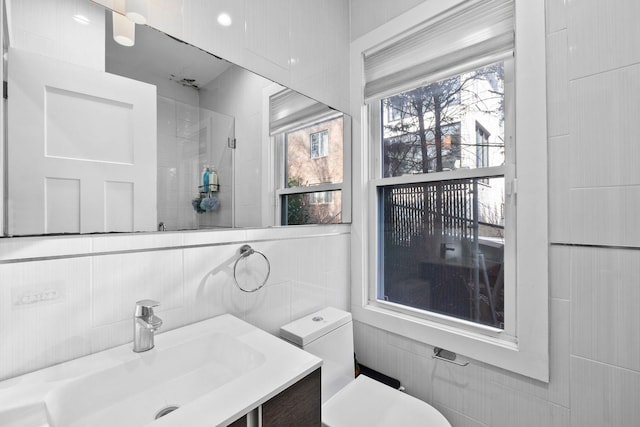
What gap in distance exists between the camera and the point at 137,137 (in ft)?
2.88

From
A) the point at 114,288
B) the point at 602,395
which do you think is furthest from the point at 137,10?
the point at 602,395

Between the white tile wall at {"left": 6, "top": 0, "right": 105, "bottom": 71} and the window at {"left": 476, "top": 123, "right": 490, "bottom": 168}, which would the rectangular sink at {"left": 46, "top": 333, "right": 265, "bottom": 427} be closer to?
the white tile wall at {"left": 6, "top": 0, "right": 105, "bottom": 71}

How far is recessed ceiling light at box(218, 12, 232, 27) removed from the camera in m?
1.12

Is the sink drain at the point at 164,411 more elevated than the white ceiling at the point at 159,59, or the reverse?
the white ceiling at the point at 159,59

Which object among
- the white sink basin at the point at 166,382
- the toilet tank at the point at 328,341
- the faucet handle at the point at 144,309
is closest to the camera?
the white sink basin at the point at 166,382

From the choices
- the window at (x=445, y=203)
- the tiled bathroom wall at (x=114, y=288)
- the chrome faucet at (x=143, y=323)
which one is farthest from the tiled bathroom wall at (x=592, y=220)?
the chrome faucet at (x=143, y=323)

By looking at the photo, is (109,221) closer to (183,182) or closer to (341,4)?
(183,182)

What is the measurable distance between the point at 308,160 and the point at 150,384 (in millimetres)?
1100

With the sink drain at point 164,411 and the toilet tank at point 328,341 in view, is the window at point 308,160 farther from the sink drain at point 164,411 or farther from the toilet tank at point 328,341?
the sink drain at point 164,411

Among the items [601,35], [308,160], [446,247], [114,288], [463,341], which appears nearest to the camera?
[114,288]

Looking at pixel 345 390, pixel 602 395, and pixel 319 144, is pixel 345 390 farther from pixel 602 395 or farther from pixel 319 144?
pixel 319 144

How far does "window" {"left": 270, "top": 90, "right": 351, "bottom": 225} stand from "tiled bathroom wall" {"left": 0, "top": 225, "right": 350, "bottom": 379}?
18cm

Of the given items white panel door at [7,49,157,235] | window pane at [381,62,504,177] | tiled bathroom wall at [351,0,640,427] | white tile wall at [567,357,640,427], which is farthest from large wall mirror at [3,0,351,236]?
white tile wall at [567,357,640,427]

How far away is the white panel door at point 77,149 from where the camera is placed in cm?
70
